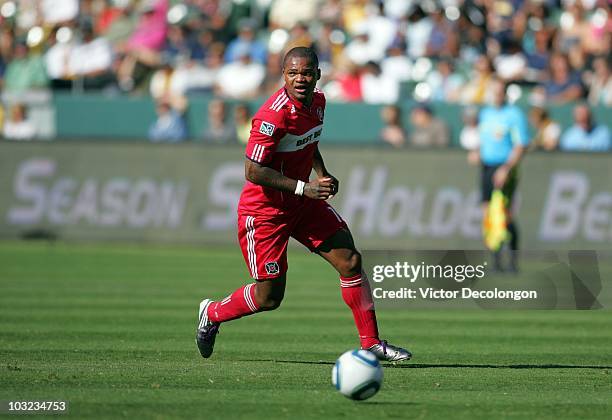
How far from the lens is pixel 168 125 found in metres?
23.5

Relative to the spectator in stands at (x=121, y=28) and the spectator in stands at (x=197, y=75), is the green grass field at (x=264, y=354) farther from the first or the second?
the spectator in stands at (x=121, y=28)

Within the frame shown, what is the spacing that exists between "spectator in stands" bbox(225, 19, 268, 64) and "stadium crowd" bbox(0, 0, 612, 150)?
1.1 inches

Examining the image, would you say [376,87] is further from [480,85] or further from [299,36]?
[480,85]

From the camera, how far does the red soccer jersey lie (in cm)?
960

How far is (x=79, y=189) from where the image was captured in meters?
22.5

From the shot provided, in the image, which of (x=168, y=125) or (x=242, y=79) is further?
(x=242, y=79)

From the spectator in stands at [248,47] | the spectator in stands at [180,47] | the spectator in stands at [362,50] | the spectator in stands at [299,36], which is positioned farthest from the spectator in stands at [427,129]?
the spectator in stands at [180,47]

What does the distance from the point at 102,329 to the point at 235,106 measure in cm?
1180

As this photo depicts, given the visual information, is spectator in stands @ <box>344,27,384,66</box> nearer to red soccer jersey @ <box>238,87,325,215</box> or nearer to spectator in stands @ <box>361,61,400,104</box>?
spectator in stands @ <box>361,61,400,104</box>

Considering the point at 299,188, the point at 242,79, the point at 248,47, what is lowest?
the point at 242,79

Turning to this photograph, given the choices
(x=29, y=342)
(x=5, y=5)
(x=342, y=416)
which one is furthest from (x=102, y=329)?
(x=5, y=5)

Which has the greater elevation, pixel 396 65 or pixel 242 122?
pixel 396 65

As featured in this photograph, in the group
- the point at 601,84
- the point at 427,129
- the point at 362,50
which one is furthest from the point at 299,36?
the point at 601,84

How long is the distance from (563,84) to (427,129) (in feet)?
9.63
